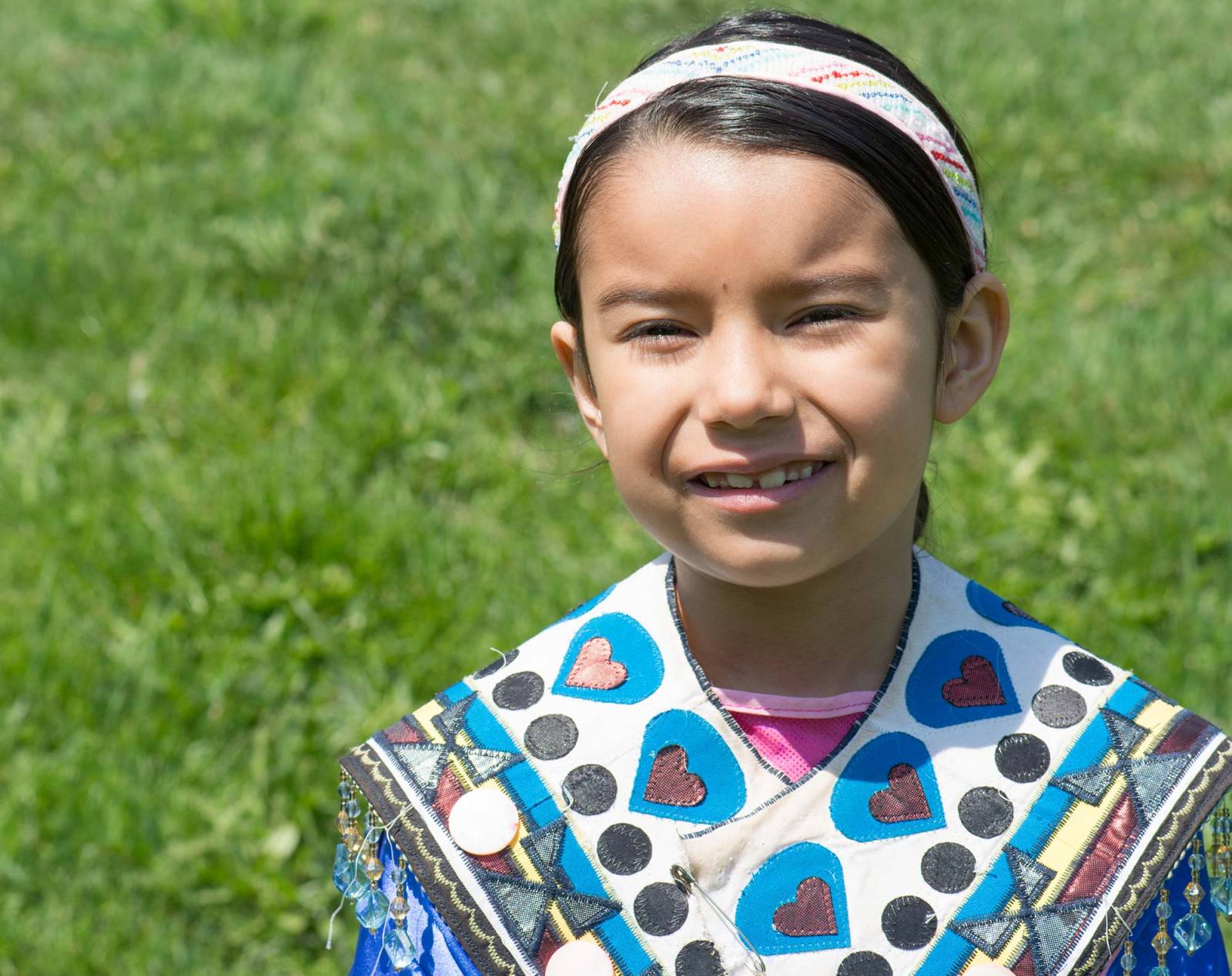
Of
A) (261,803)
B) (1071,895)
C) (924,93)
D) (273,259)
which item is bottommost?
(1071,895)

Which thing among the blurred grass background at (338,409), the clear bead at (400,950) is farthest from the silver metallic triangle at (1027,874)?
the blurred grass background at (338,409)

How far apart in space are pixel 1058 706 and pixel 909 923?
0.35m

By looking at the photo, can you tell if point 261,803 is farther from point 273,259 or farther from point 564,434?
point 273,259

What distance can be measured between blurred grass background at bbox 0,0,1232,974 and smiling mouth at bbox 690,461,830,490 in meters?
1.72

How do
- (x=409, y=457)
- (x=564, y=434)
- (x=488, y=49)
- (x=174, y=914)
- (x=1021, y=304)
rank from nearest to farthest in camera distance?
(x=174, y=914) < (x=409, y=457) < (x=564, y=434) < (x=1021, y=304) < (x=488, y=49)

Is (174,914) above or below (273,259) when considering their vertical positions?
below

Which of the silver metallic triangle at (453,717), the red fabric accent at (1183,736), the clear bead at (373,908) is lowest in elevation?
the red fabric accent at (1183,736)

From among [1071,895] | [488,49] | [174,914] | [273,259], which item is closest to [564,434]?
[273,259]

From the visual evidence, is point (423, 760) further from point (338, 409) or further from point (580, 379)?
point (338, 409)

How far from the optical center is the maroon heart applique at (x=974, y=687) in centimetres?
200

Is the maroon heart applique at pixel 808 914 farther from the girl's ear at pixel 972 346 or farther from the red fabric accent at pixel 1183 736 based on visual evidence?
the girl's ear at pixel 972 346

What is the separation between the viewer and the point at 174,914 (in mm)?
3090

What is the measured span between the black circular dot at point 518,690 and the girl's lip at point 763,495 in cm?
40

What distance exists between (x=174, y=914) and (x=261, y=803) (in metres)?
0.28
